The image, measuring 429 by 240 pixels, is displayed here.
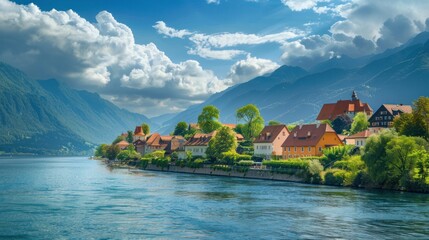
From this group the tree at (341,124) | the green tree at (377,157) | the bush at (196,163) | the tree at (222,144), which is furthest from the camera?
the tree at (341,124)

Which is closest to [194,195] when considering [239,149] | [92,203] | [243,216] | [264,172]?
[92,203]

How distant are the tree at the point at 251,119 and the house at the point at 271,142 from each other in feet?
96.0

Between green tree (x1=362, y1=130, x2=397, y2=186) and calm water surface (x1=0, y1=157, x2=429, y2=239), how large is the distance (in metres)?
5.57

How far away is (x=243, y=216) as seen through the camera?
5625cm

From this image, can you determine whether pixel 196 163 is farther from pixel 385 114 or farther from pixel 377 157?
pixel 385 114

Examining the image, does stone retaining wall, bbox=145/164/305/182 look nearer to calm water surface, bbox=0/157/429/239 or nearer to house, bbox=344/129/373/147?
calm water surface, bbox=0/157/429/239

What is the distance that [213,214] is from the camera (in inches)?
2275

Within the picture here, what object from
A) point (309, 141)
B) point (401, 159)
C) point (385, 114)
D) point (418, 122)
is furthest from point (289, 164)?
point (385, 114)

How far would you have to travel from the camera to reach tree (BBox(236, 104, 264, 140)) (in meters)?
193

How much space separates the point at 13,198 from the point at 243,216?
3703 centimetres

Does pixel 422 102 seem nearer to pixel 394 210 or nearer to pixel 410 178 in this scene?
pixel 410 178

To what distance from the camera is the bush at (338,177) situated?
9694 centimetres

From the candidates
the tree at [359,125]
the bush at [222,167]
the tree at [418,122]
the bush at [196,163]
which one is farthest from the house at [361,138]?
the bush at [196,163]

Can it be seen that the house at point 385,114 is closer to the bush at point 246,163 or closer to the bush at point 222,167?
the bush at point 246,163
